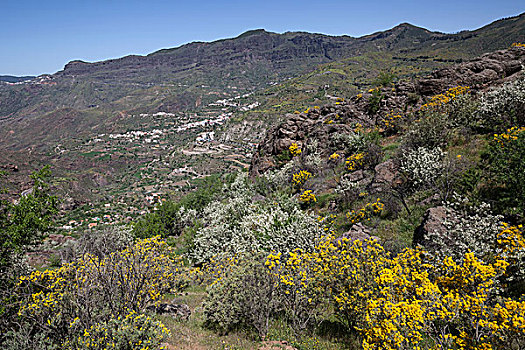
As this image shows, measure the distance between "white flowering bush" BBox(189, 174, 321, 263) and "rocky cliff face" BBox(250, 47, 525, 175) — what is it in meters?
10.9

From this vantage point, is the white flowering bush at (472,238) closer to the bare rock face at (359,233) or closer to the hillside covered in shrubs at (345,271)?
the hillside covered in shrubs at (345,271)

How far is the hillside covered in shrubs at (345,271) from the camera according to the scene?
5.29 meters

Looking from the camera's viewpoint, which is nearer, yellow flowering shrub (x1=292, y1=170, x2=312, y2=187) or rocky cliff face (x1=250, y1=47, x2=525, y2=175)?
rocky cliff face (x1=250, y1=47, x2=525, y2=175)

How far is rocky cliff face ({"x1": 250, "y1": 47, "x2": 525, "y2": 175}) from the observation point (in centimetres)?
2158

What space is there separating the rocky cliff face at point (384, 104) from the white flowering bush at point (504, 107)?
6743 mm

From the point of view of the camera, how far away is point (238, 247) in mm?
14805

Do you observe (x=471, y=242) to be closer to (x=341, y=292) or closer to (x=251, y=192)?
(x=341, y=292)

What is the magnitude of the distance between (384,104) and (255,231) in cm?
2024

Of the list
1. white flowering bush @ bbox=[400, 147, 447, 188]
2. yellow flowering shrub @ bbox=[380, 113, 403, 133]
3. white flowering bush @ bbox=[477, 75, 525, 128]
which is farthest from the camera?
yellow flowering shrub @ bbox=[380, 113, 403, 133]

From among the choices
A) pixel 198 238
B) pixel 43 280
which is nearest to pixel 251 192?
pixel 198 238

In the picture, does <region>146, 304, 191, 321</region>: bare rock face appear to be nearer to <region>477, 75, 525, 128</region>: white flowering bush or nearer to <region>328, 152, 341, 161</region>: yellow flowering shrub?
<region>328, 152, 341, 161</region>: yellow flowering shrub

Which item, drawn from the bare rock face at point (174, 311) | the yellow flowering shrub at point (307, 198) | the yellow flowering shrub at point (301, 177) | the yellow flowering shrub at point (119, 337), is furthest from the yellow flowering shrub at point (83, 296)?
the yellow flowering shrub at point (301, 177)

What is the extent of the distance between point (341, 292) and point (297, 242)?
4850 mm

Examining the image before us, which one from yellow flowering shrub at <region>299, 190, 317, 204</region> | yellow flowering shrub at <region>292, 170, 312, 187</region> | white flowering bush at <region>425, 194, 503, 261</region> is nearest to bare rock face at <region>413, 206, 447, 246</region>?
white flowering bush at <region>425, 194, 503, 261</region>
